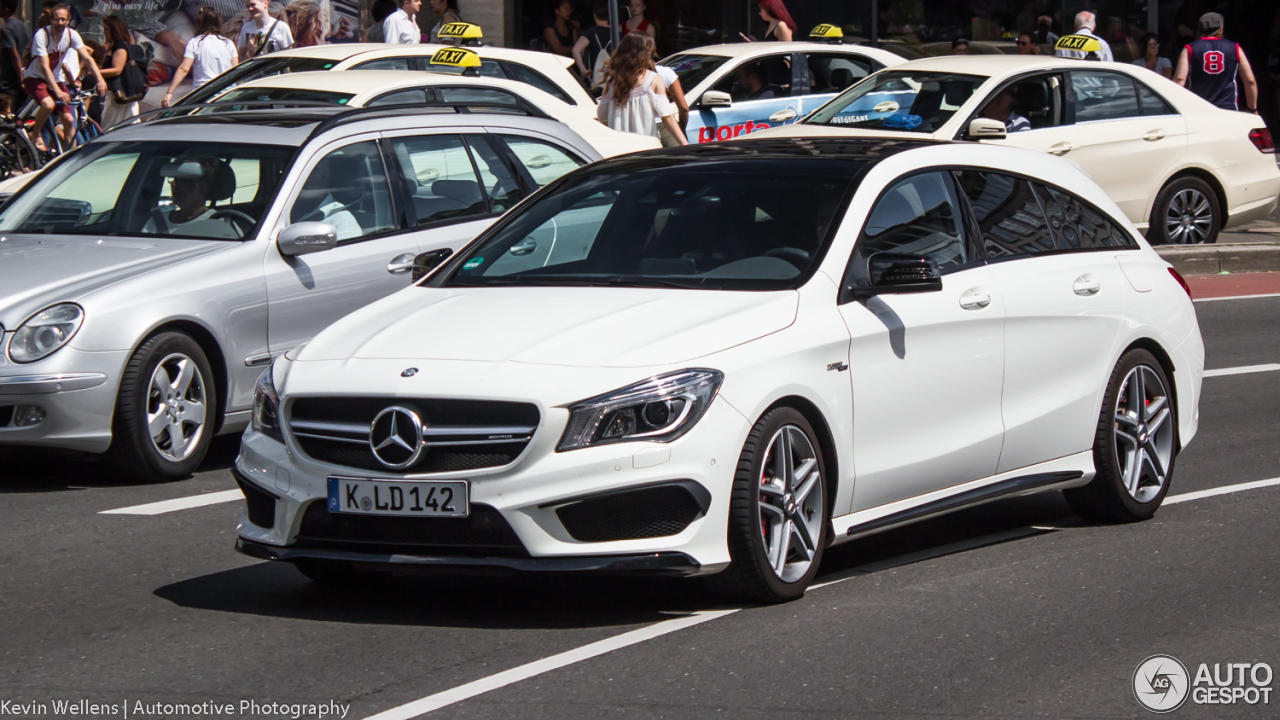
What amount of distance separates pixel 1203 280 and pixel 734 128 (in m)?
4.75

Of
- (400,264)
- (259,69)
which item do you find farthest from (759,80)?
(400,264)

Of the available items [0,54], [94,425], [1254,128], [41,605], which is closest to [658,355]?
[41,605]

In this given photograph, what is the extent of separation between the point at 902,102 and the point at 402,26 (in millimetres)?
6735

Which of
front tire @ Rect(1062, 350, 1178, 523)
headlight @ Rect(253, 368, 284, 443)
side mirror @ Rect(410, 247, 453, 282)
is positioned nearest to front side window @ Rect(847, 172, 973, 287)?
front tire @ Rect(1062, 350, 1178, 523)

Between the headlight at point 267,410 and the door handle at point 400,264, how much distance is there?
2.79 meters

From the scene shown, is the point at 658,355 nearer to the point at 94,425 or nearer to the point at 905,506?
the point at 905,506

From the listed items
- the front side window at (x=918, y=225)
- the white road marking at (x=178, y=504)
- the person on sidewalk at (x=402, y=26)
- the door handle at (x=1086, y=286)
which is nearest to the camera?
the front side window at (x=918, y=225)

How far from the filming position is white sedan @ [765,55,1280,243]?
1545cm

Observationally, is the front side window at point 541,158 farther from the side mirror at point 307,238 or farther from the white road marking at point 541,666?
the white road marking at point 541,666

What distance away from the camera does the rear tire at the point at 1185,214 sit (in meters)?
16.5

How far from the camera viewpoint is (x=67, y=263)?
27.8 ft

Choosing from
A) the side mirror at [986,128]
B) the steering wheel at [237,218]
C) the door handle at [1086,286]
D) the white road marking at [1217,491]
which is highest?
the steering wheel at [237,218]

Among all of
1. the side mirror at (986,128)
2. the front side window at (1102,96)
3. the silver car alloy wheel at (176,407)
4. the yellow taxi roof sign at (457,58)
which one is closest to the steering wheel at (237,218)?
the silver car alloy wheel at (176,407)

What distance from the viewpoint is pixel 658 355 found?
566 centimetres
